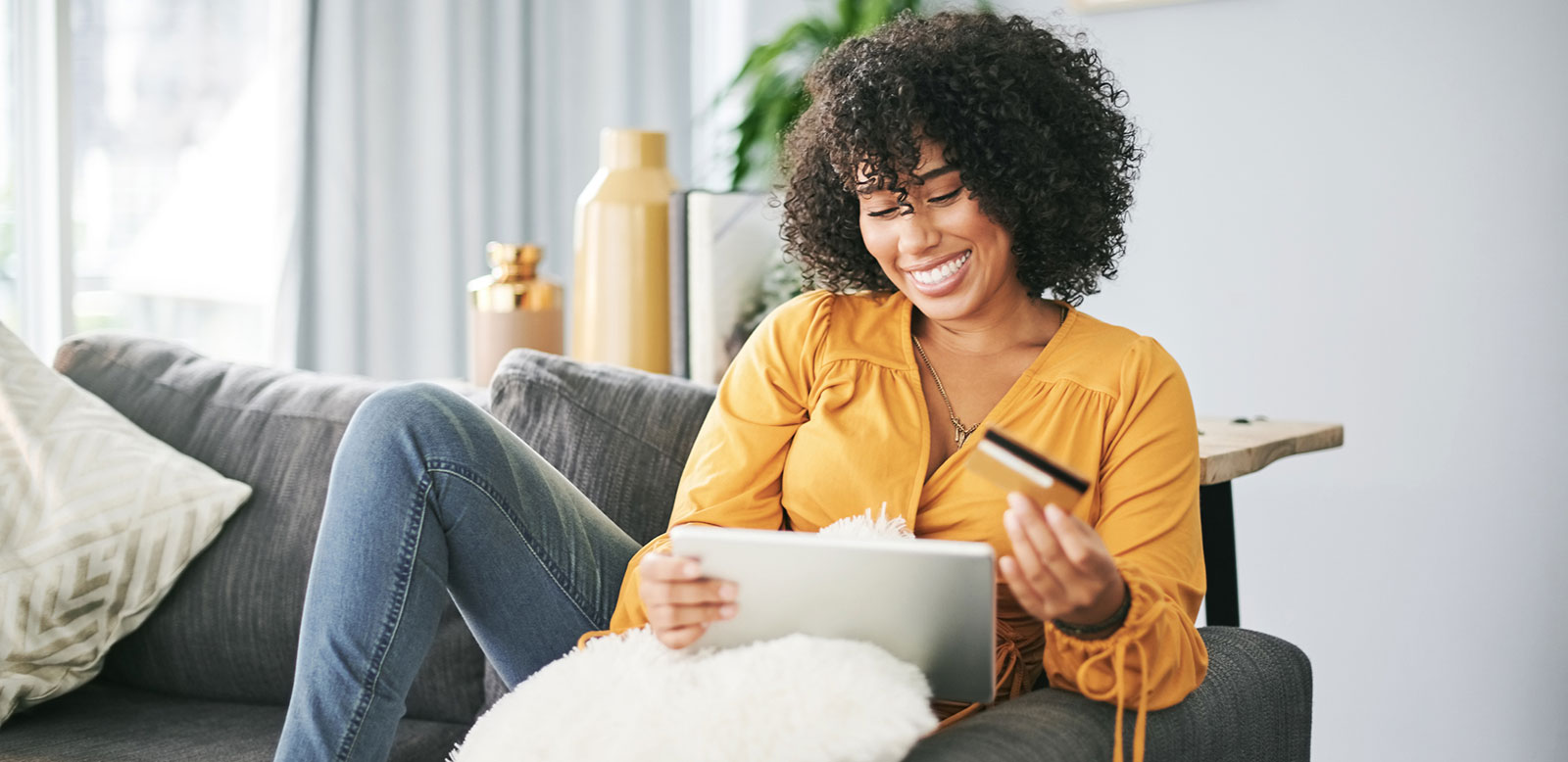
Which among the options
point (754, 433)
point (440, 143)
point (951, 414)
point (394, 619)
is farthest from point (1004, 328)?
point (440, 143)

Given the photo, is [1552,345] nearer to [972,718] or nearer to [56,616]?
[972,718]

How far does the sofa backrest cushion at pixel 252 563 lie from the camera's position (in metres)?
1.48

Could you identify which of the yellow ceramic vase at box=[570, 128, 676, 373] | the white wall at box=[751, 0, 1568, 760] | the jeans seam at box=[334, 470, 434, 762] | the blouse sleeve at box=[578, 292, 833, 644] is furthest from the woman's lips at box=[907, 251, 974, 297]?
the white wall at box=[751, 0, 1568, 760]

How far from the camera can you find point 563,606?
1201mm

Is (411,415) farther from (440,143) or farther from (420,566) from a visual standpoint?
(440,143)

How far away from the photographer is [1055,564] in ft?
2.80

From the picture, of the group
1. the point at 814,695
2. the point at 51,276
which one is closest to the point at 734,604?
the point at 814,695

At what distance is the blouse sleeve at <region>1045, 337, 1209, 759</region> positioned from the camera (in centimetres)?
94

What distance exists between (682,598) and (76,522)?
836 mm

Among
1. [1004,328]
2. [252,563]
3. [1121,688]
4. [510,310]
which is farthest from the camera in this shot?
[510,310]

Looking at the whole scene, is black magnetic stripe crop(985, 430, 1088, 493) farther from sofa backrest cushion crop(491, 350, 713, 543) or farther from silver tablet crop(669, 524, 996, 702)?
sofa backrest cushion crop(491, 350, 713, 543)

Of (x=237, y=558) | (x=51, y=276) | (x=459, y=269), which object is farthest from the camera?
(x=459, y=269)

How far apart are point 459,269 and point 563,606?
5.19 ft

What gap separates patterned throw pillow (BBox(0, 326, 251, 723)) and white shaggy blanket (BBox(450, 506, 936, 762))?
2.22 ft
